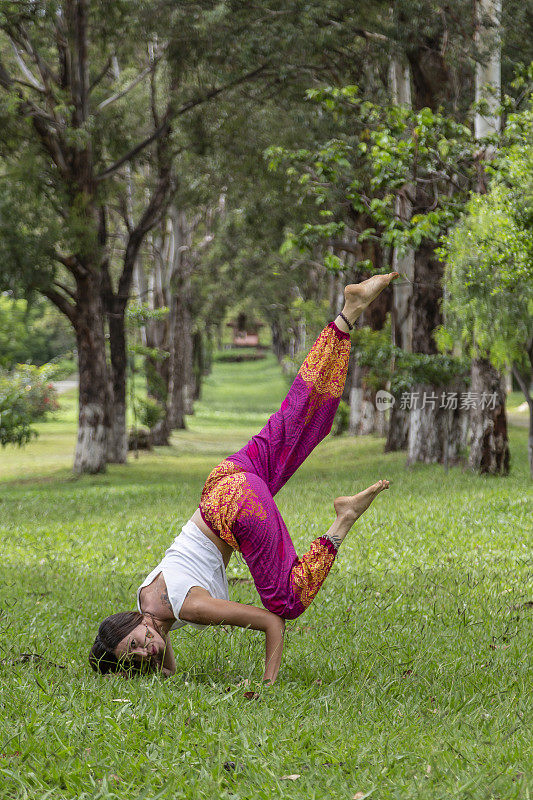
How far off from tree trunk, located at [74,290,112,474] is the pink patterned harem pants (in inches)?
550

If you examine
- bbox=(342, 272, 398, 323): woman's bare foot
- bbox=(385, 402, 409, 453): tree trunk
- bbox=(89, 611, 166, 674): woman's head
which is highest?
bbox=(342, 272, 398, 323): woman's bare foot

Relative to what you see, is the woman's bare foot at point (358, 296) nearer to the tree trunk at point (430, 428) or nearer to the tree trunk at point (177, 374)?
the tree trunk at point (430, 428)

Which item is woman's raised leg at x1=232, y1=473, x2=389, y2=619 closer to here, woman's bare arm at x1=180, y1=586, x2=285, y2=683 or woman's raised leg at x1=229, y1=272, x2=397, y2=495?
woman's bare arm at x1=180, y1=586, x2=285, y2=683

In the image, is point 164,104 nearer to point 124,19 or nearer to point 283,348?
point 124,19

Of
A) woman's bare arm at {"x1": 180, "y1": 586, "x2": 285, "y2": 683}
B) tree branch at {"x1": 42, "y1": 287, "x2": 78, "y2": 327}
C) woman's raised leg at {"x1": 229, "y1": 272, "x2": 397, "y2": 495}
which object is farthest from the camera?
tree branch at {"x1": 42, "y1": 287, "x2": 78, "y2": 327}

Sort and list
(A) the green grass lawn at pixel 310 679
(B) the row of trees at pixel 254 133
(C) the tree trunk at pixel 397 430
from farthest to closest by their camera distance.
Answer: (C) the tree trunk at pixel 397 430 < (B) the row of trees at pixel 254 133 < (A) the green grass lawn at pixel 310 679

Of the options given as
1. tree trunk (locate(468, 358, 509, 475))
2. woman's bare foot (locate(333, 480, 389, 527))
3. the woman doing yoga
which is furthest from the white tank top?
tree trunk (locate(468, 358, 509, 475))

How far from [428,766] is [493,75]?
40.8 ft

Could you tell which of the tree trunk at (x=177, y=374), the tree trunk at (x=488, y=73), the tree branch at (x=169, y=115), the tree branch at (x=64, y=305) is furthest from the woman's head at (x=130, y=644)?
the tree trunk at (x=177, y=374)

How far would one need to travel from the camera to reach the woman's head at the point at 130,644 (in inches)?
173

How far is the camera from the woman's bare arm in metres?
4.25

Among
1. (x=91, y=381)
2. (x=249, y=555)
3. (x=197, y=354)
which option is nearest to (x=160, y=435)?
(x=91, y=381)

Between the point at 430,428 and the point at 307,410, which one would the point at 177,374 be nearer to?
the point at 430,428

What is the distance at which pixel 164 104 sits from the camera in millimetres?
21281
